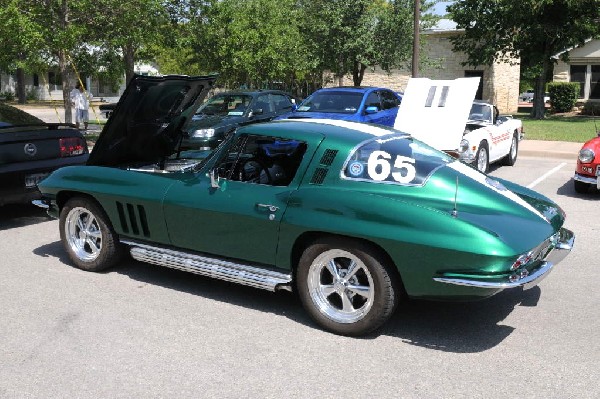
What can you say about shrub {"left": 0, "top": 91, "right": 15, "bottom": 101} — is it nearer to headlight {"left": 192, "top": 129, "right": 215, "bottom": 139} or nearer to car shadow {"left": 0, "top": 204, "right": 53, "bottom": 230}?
headlight {"left": 192, "top": 129, "right": 215, "bottom": 139}

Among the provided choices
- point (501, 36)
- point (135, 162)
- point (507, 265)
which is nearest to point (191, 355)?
point (507, 265)

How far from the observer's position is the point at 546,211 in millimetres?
4742

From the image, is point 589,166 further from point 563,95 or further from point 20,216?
point 563,95

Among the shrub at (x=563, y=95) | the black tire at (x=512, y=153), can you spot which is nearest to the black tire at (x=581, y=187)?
the black tire at (x=512, y=153)

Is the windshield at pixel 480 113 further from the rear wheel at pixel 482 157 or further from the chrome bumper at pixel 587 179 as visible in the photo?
the chrome bumper at pixel 587 179

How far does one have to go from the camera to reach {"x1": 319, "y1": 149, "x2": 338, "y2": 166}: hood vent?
14.6 ft

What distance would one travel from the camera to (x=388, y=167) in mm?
4379

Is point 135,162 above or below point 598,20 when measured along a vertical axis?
below

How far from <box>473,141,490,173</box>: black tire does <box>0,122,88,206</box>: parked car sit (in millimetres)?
6468

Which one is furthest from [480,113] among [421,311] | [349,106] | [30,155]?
[30,155]

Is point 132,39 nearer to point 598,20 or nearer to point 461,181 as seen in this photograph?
point 461,181

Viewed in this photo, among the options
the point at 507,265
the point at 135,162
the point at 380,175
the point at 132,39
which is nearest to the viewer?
the point at 507,265

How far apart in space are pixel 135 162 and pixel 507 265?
4.03m

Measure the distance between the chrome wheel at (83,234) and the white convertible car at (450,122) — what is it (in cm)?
587
